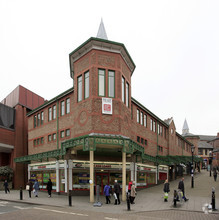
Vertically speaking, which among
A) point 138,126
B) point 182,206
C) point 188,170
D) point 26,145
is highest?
point 138,126

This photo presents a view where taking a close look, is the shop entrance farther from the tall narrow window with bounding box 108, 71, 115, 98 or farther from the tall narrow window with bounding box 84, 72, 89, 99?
the tall narrow window with bounding box 108, 71, 115, 98

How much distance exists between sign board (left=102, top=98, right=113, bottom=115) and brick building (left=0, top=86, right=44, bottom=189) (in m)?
21.0

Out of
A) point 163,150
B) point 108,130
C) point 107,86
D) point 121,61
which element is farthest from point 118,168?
point 163,150

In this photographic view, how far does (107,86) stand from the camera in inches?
834

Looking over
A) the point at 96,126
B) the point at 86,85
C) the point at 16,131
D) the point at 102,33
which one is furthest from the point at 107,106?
the point at 16,131

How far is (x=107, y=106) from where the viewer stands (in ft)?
68.4

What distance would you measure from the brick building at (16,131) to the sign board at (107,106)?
20979 millimetres

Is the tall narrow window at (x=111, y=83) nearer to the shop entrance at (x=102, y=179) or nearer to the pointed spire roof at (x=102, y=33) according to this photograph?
the pointed spire roof at (x=102, y=33)

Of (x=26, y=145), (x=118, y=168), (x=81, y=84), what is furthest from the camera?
(x=26, y=145)

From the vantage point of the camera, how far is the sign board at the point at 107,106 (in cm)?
2070

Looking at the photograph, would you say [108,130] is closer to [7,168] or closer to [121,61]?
[121,61]

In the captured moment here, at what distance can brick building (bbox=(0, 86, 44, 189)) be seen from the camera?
36050 mm

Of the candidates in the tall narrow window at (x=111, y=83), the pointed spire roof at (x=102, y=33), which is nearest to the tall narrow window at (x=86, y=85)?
the tall narrow window at (x=111, y=83)

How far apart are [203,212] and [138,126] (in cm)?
1712
